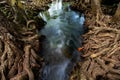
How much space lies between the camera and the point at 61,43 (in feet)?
30.2

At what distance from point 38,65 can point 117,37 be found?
3083 mm

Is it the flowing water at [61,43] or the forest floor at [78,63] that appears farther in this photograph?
the flowing water at [61,43]

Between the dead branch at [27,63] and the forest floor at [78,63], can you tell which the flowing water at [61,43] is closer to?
the forest floor at [78,63]

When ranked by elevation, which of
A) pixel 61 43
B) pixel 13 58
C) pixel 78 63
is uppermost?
pixel 13 58

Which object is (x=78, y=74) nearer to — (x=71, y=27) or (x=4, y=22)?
(x=4, y=22)

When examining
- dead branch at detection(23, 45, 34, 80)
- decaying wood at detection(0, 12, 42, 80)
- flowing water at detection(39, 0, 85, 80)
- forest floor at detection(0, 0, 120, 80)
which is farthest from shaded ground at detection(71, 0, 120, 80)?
decaying wood at detection(0, 12, 42, 80)

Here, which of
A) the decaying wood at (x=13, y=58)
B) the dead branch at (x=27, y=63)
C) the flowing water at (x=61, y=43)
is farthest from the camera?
the flowing water at (x=61, y=43)

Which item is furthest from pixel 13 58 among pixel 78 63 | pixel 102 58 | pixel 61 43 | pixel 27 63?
pixel 61 43

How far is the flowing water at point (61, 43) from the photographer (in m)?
6.89

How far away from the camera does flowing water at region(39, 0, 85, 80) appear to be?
689 cm

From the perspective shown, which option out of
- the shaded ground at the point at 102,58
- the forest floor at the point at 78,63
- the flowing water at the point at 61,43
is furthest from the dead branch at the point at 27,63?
the shaded ground at the point at 102,58

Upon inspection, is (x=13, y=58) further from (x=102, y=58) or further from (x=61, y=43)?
(x=61, y=43)

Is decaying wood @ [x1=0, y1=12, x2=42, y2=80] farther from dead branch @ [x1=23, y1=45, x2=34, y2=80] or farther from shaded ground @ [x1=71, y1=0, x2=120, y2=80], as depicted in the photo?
shaded ground @ [x1=71, y1=0, x2=120, y2=80]

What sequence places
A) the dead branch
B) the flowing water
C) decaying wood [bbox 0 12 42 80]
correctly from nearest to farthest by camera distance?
decaying wood [bbox 0 12 42 80] → the dead branch → the flowing water
